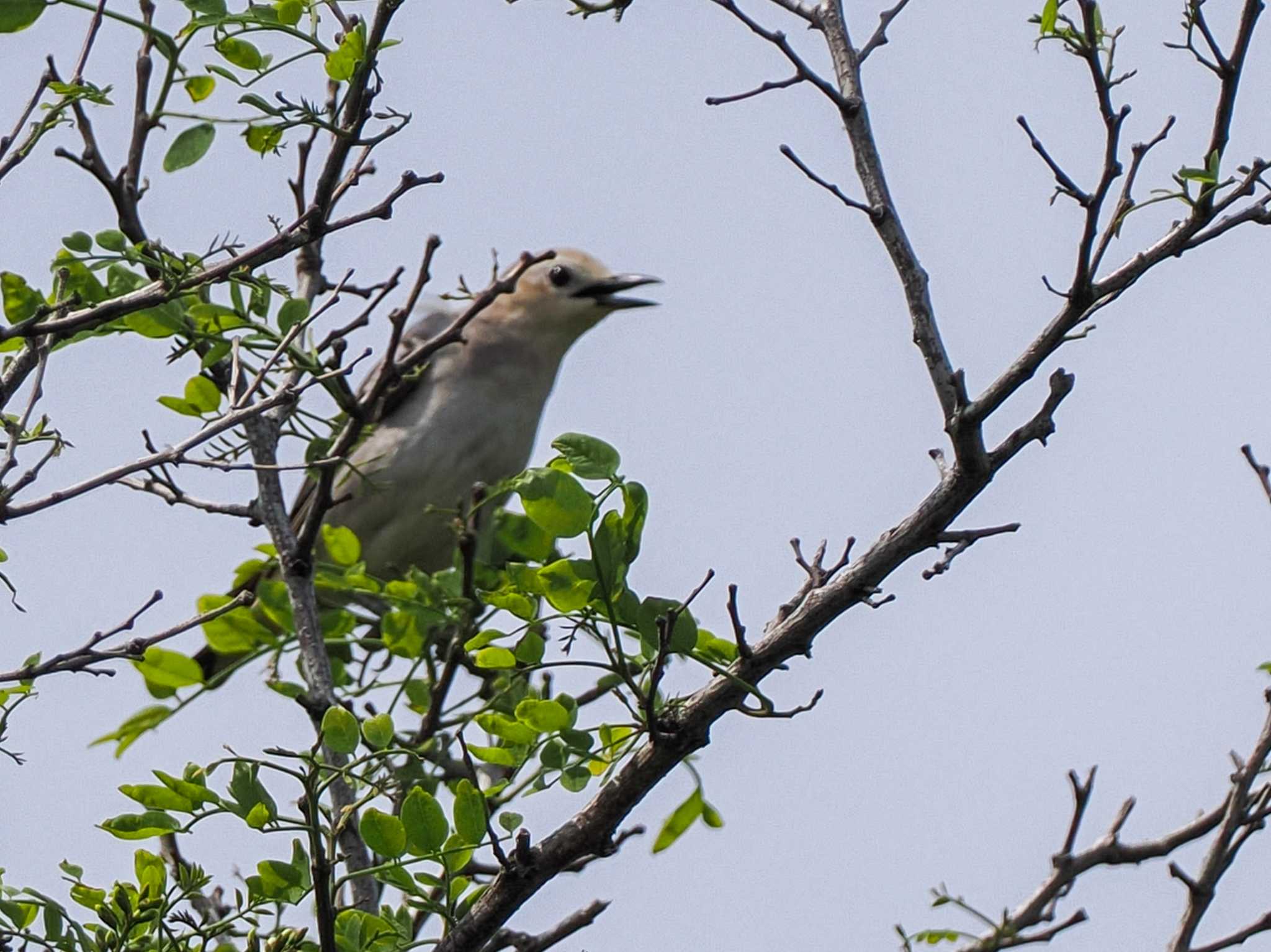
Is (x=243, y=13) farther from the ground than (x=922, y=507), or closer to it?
farther from the ground

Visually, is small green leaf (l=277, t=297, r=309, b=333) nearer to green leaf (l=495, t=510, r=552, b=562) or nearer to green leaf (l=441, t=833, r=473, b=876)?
green leaf (l=495, t=510, r=552, b=562)

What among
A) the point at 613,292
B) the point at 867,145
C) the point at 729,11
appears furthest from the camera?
the point at 613,292

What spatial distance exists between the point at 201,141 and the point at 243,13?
1.69ft

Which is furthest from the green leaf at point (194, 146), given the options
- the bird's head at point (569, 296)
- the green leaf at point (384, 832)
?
the bird's head at point (569, 296)

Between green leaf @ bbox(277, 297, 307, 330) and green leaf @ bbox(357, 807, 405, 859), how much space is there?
153cm

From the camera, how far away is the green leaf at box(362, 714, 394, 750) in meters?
3.57

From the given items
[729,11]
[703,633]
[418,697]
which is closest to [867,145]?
[729,11]

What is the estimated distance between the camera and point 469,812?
3475 millimetres

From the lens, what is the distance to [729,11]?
12.6 feet

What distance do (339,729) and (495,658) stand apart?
40 centimetres

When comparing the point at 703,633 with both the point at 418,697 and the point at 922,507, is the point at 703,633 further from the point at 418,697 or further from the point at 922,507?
the point at 418,697

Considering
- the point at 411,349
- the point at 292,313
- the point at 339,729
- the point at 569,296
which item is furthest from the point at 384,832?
the point at 569,296

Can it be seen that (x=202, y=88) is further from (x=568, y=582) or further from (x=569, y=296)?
(x=569, y=296)

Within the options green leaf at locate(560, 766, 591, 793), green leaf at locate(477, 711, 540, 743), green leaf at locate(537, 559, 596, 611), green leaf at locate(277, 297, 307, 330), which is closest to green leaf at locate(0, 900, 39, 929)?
green leaf at locate(477, 711, 540, 743)
